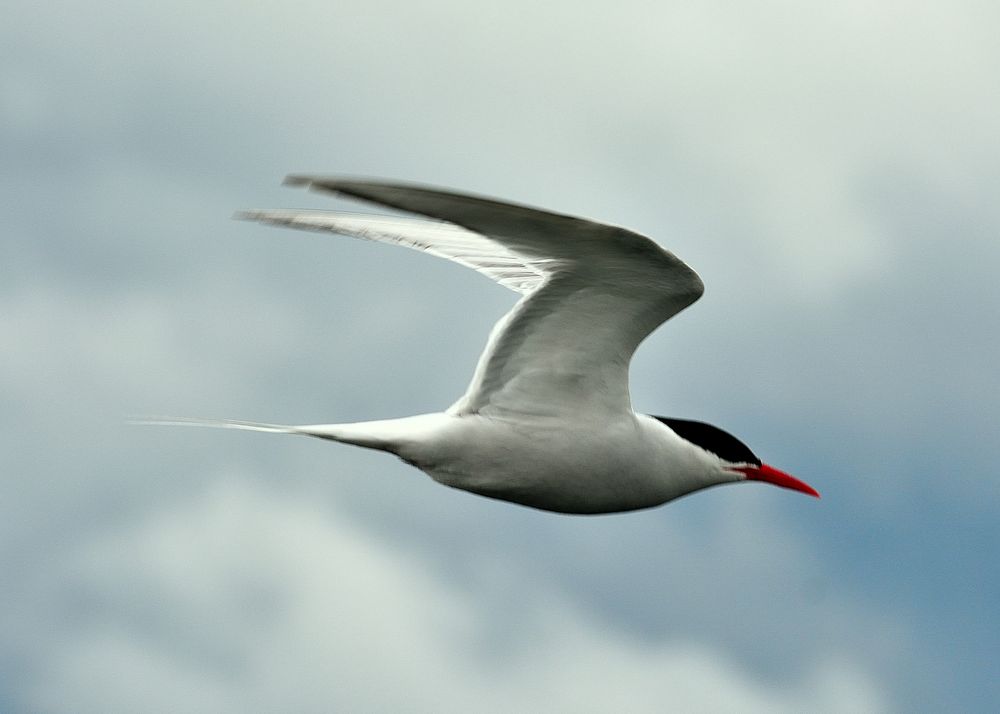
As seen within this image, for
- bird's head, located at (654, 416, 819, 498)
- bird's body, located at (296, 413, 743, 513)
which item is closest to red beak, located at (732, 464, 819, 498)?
bird's head, located at (654, 416, 819, 498)

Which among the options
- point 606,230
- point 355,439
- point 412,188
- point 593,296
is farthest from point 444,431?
point 412,188

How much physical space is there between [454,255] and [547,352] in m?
1.11

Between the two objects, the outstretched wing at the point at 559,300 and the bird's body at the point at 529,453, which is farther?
the bird's body at the point at 529,453

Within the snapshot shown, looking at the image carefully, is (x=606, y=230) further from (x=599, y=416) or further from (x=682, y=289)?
(x=599, y=416)

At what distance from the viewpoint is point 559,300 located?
7883 millimetres

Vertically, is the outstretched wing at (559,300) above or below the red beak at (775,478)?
above

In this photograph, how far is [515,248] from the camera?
7.23 m

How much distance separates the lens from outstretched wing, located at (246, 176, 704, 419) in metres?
7.25

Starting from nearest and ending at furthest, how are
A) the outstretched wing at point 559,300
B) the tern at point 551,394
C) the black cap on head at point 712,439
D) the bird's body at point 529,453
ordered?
the outstretched wing at point 559,300 → the tern at point 551,394 → the bird's body at point 529,453 → the black cap on head at point 712,439

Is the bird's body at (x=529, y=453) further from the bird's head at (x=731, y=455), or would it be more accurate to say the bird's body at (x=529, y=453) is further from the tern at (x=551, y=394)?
the bird's head at (x=731, y=455)

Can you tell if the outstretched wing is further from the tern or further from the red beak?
the red beak

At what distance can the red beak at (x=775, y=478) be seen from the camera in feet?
31.5

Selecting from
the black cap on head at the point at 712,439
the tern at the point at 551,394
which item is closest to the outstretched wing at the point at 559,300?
the tern at the point at 551,394

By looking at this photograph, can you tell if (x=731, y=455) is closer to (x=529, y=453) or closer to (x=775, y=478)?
(x=775, y=478)
